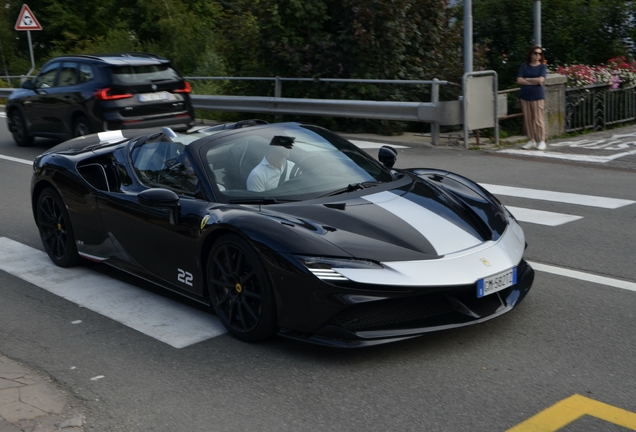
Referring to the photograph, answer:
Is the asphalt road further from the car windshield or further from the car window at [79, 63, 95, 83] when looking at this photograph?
the car window at [79, 63, 95, 83]

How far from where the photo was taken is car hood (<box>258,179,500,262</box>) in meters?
4.86

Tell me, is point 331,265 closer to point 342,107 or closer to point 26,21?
point 342,107

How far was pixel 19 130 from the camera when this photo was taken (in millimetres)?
15992

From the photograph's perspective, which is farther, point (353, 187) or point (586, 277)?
point (586, 277)

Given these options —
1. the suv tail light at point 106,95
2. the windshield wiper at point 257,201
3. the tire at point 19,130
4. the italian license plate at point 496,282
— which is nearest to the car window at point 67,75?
the suv tail light at point 106,95

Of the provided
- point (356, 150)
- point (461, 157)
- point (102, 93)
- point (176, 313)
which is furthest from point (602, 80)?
point (176, 313)

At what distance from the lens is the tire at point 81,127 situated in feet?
46.5

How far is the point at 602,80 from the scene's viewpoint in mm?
16156

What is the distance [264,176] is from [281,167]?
0.14 m

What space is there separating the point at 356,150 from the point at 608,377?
2638 millimetres

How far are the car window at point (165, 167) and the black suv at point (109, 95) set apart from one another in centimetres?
761

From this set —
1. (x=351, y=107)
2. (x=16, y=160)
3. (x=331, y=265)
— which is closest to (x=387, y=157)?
(x=331, y=265)

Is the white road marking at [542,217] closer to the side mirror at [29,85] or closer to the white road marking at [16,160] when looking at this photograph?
the white road marking at [16,160]

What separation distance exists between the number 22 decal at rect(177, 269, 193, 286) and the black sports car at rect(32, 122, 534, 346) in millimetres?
13
